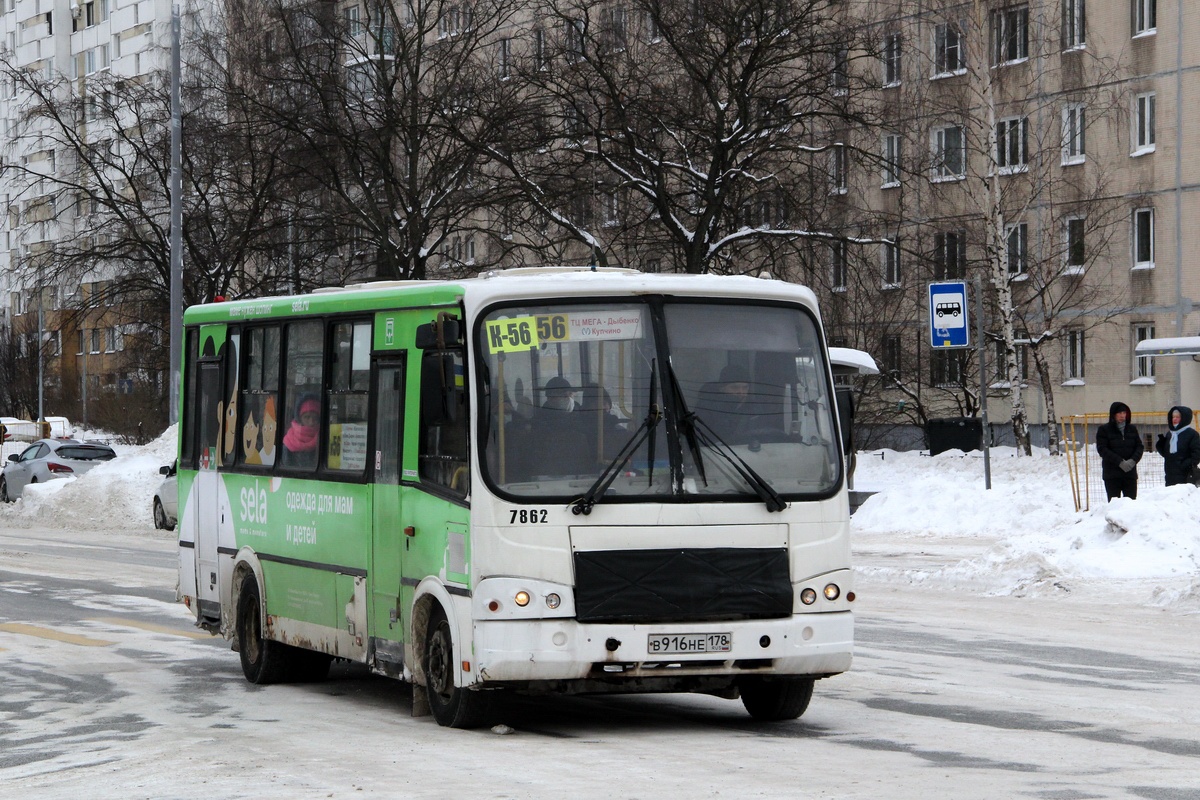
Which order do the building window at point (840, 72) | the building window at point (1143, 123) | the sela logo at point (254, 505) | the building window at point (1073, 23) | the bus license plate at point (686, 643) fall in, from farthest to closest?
the building window at point (1143, 123)
the building window at point (1073, 23)
the building window at point (840, 72)
the sela logo at point (254, 505)
the bus license plate at point (686, 643)

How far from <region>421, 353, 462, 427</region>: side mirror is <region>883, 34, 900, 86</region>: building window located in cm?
3254

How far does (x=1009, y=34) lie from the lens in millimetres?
42219

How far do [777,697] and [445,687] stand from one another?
69.9 inches

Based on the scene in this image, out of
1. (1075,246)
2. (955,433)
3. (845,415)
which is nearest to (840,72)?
(955,433)

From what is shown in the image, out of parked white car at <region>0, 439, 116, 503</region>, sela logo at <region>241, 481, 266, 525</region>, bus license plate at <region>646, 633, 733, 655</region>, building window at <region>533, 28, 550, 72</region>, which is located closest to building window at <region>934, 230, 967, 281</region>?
building window at <region>533, 28, 550, 72</region>

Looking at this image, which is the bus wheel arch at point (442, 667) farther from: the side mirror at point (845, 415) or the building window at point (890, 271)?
the building window at point (890, 271)

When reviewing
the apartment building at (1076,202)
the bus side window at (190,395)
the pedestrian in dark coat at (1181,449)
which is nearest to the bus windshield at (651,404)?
the bus side window at (190,395)

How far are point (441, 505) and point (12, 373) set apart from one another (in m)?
99.7

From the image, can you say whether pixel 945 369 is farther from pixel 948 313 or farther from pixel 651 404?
pixel 651 404

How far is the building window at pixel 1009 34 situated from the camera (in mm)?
43125

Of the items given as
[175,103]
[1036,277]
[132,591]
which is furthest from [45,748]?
[1036,277]

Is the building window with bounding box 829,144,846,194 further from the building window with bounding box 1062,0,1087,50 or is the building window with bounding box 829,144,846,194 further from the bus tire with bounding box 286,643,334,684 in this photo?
the bus tire with bounding box 286,643,334,684

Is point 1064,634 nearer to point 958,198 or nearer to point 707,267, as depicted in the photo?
point 707,267

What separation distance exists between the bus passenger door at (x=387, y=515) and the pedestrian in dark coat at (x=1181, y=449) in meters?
13.6
